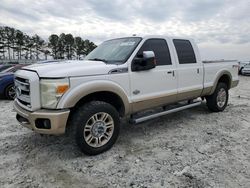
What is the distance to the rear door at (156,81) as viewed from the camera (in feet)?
13.8

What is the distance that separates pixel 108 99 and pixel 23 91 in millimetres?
1389

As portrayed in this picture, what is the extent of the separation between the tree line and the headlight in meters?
43.6

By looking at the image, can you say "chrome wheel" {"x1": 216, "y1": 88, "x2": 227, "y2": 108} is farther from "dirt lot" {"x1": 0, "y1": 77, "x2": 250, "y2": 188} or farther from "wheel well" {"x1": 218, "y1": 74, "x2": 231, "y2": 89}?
"dirt lot" {"x1": 0, "y1": 77, "x2": 250, "y2": 188}

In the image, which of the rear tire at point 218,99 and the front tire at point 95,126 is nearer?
the front tire at point 95,126

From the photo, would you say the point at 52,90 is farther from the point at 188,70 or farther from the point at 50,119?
the point at 188,70

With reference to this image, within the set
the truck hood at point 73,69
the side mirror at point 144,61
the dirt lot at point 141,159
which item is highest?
the side mirror at point 144,61

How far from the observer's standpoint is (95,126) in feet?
12.0

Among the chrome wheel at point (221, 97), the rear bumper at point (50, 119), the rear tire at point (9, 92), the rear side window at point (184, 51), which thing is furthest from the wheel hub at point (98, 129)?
the rear tire at point (9, 92)

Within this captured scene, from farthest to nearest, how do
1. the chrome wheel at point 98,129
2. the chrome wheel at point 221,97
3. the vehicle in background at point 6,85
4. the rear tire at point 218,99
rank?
the vehicle in background at point 6,85
the chrome wheel at point 221,97
the rear tire at point 218,99
the chrome wheel at point 98,129

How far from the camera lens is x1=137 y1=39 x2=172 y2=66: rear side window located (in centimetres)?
450

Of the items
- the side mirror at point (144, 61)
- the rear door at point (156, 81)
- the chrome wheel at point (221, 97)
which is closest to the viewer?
the side mirror at point (144, 61)

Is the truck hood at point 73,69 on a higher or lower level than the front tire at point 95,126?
higher

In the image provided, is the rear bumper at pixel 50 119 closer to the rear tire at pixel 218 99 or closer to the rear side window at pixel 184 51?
the rear side window at pixel 184 51

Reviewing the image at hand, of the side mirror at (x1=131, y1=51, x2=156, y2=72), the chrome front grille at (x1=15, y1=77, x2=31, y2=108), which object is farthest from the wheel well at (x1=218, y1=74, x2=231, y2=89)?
the chrome front grille at (x1=15, y1=77, x2=31, y2=108)
